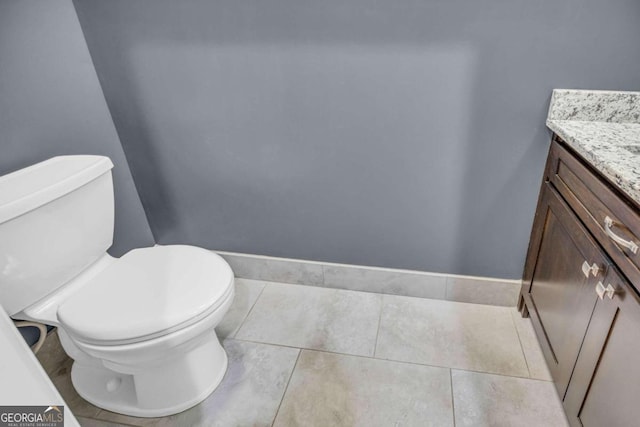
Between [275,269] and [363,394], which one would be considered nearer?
[363,394]

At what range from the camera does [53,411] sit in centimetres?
71

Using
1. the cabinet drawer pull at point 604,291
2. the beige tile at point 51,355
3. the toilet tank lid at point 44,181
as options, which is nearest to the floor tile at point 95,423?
the beige tile at point 51,355

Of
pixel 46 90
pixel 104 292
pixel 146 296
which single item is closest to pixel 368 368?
pixel 146 296

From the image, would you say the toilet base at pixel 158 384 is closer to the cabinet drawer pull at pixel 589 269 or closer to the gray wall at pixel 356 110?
the gray wall at pixel 356 110

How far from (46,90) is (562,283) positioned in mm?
1920

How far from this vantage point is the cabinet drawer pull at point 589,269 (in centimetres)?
95

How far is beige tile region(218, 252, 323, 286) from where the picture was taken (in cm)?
182

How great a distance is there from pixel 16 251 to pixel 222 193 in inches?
32.2

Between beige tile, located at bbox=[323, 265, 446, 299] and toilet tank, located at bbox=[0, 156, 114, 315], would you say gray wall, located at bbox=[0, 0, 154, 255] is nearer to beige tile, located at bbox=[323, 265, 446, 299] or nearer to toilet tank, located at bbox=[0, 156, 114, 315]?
toilet tank, located at bbox=[0, 156, 114, 315]

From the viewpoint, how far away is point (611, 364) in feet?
2.94

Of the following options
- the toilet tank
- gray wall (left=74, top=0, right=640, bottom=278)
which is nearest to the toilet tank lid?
the toilet tank

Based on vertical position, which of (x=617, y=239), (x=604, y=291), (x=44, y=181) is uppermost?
(x=44, y=181)

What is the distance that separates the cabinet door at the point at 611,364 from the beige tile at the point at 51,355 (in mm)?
1833

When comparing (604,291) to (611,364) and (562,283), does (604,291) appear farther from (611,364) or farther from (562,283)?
(562,283)
